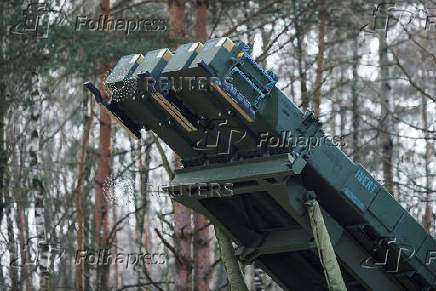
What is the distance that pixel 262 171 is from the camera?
704 centimetres

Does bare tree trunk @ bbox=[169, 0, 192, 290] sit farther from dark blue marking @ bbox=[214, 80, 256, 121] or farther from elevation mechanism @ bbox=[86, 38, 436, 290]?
dark blue marking @ bbox=[214, 80, 256, 121]

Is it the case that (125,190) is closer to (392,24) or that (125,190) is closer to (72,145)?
(392,24)

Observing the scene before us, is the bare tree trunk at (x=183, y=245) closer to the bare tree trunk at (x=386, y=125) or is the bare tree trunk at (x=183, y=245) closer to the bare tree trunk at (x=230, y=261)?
the bare tree trunk at (x=230, y=261)

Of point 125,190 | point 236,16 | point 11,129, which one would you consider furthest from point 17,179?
point 125,190

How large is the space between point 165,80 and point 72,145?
20681 mm

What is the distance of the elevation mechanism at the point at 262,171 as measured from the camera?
682 cm

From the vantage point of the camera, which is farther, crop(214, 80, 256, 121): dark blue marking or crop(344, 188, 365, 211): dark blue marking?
crop(344, 188, 365, 211): dark blue marking

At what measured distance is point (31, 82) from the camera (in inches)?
597

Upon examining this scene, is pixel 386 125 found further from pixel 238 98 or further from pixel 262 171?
pixel 238 98

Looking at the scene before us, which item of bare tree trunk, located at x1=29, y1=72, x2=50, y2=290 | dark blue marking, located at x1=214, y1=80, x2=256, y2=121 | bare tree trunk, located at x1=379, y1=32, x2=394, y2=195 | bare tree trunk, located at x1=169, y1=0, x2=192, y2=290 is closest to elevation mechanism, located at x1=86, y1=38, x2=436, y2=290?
dark blue marking, located at x1=214, y1=80, x2=256, y2=121

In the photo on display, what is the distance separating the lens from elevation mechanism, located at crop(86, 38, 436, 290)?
6.82 m

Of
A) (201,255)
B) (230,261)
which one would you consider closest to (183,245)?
(201,255)

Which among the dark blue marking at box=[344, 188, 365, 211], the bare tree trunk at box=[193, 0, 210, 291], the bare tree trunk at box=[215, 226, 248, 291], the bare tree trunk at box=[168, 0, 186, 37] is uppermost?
the bare tree trunk at box=[168, 0, 186, 37]

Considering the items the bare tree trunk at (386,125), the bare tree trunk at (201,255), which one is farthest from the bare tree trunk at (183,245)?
the bare tree trunk at (386,125)
